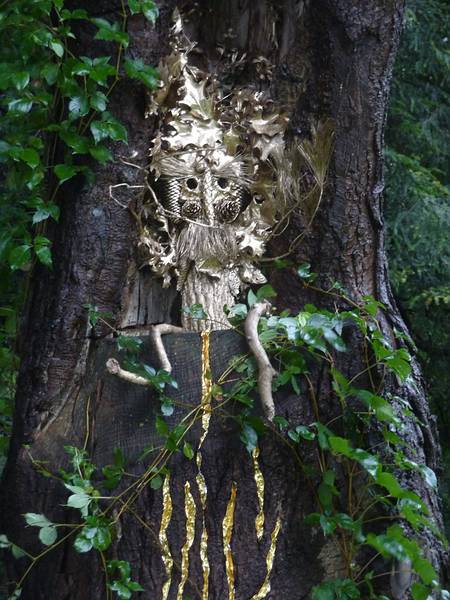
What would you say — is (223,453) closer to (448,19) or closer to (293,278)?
(293,278)

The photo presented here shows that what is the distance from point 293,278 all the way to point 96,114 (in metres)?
0.72

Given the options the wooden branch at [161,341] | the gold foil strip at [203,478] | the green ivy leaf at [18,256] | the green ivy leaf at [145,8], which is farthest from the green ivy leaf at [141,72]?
the gold foil strip at [203,478]

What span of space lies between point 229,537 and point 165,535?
0.53 ft

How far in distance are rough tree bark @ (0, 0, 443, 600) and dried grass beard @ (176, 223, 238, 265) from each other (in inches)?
5.9

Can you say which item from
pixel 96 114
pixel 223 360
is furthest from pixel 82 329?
pixel 96 114

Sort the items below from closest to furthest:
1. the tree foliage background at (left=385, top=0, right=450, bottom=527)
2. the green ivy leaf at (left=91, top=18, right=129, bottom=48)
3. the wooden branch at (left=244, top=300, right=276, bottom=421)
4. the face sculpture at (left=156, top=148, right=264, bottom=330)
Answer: the wooden branch at (left=244, top=300, right=276, bottom=421) → the green ivy leaf at (left=91, top=18, right=129, bottom=48) → the face sculpture at (left=156, top=148, right=264, bottom=330) → the tree foliage background at (left=385, top=0, right=450, bottom=527)

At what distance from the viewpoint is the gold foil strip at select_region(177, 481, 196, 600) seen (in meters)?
2.25

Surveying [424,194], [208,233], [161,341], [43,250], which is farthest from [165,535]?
[424,194]

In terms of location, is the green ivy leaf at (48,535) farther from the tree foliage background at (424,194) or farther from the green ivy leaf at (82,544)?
the tree foliage background at (424,194)

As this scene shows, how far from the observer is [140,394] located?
7.70 feet

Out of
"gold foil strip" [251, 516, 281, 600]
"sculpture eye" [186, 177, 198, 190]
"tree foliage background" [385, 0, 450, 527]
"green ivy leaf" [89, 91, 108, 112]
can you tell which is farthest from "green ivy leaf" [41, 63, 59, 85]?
"tree foliage background" [385, 0, 450, 527]

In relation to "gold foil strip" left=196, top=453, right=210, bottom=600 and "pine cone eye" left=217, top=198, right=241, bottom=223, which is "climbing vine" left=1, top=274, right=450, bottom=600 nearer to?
"gold foil strip" left=196, top=453, right=210, bottom=600

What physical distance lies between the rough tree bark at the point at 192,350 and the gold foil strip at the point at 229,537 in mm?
12

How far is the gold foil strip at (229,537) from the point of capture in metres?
2.25
